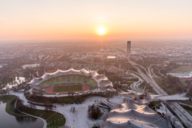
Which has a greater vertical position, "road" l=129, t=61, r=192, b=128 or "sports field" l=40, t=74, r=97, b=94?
"sports field" l=40, t=74, r=97, b=94

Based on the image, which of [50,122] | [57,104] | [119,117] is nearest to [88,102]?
[57,104]

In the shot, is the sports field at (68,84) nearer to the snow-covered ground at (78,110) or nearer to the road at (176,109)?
the snow-covered ground at (78,110)

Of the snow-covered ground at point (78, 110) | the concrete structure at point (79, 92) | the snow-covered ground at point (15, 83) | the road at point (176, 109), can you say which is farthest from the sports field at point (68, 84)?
the road at point (176, 109)

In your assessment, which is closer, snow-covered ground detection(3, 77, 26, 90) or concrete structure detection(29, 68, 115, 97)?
concrete structure detection(29, 68, 115, 97)

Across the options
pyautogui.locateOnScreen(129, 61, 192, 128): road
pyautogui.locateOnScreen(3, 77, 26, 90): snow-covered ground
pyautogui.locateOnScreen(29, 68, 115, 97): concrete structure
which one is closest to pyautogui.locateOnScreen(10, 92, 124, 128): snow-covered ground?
pyautogui.locateOnScreen(29, 68, 115, 97): concrete structure

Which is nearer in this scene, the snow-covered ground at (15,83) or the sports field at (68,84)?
the sports field at (68,84)

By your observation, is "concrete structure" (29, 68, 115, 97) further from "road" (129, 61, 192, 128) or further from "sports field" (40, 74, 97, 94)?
"road" (129, 61, 192, 128)

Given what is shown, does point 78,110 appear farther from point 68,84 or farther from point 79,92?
point 68,84

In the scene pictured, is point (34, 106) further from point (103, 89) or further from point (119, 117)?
point (119, 117)
